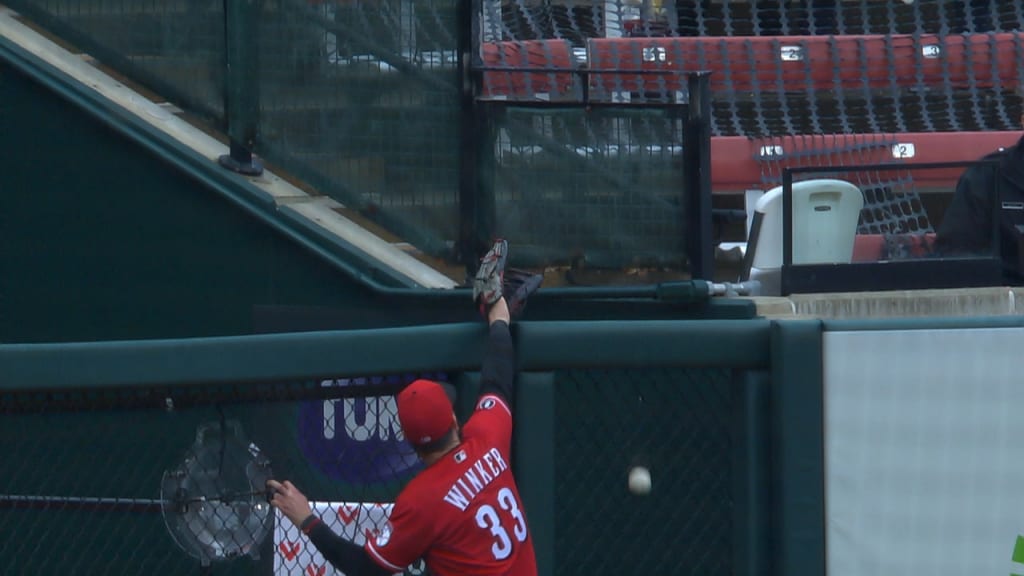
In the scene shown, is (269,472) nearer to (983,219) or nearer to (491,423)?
(491,423)

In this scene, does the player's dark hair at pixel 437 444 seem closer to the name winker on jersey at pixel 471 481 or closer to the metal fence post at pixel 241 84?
the name winker on jersey at pixel 471 481

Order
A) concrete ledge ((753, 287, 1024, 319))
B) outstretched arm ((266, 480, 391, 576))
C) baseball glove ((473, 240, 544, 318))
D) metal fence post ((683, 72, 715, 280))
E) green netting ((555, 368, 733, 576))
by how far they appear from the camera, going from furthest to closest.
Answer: concrete ledge ((753, 287, 1024, 319))
metal fence post ((683, 72, 715, 280))
green netting ((555, 368, 733, 576))
baseball glove ((473, 240, 544, 318))
outstretched arm ((266, 480, 391, 576))

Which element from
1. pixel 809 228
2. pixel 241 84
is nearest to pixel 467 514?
→ pixel 241 84

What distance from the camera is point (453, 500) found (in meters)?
2.84

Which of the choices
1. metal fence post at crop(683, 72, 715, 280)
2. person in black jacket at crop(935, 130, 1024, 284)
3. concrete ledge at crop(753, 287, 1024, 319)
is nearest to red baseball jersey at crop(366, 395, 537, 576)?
metal fence post at crop(683, 72, 715, 280)

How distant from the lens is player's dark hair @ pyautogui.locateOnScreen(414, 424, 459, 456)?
282 cm

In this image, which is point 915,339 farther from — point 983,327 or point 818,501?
point 818,501

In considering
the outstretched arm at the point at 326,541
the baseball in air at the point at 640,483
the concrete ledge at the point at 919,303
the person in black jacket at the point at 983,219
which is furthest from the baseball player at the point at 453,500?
the person in black jacket at the point at 983,219

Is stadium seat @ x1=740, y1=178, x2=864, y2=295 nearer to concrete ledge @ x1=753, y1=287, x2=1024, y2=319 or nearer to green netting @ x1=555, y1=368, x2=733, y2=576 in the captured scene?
concrete ledge @ x1=753, y1=287, x2=1024, y2=319

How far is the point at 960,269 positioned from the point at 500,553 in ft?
11.5

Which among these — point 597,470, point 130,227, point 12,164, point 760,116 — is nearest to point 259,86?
point 130,227

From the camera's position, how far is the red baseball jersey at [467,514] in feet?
9.21

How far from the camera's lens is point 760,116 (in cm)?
967

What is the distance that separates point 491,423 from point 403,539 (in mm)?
335
